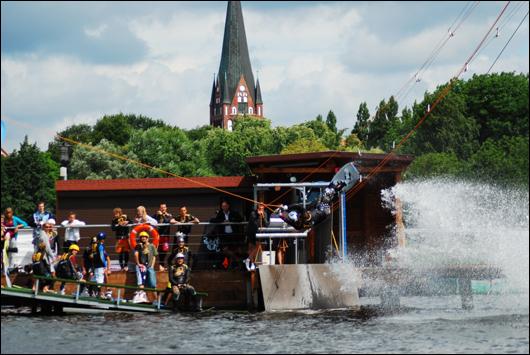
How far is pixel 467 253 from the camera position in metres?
25.2

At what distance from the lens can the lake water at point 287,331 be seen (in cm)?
1862

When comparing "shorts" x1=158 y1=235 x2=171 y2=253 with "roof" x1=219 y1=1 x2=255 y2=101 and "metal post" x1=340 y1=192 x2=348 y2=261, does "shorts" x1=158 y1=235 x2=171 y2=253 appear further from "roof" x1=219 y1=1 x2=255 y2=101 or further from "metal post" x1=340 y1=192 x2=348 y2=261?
"roof" x1=219 y1=1 x2=255 y2=101

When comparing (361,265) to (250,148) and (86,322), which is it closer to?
(86,322)

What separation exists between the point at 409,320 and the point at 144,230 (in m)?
8.17

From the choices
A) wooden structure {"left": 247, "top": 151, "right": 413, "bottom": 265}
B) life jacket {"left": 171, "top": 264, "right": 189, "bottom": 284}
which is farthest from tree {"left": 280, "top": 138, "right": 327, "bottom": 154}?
life jacket {"left": 171, "top": 264, "right": 189, "bottom": 284}

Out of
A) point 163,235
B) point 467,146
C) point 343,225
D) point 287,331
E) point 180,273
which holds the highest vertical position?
point 467,146

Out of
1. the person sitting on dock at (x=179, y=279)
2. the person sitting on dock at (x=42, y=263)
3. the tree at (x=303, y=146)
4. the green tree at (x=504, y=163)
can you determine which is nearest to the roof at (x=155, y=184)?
the person sitting on dock at (x=179, y=279)

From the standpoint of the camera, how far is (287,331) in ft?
70.6

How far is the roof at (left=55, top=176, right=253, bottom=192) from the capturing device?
30.8m

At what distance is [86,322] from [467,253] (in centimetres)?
988

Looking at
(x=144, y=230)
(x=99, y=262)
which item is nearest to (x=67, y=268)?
(x=99, y=262)

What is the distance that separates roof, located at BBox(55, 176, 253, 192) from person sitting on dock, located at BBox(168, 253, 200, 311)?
15.5ft

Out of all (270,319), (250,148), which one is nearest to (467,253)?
(270,319)

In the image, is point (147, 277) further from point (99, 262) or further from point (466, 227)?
point (466, 227)
